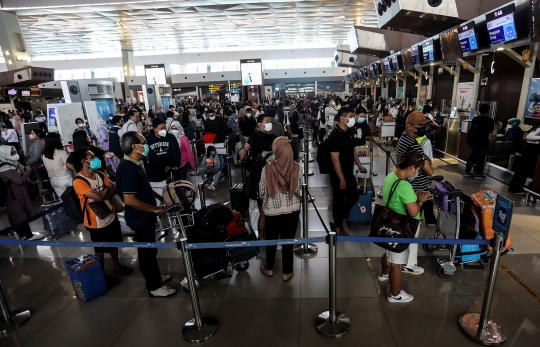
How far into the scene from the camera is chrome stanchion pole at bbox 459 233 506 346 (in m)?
2.55

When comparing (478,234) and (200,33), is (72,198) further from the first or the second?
(200,33)

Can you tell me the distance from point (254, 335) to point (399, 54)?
13.9 metres

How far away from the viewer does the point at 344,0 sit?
14406 mm

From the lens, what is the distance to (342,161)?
4.46 meters

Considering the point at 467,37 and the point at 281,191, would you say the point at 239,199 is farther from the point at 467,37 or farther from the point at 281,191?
the point at 467,37

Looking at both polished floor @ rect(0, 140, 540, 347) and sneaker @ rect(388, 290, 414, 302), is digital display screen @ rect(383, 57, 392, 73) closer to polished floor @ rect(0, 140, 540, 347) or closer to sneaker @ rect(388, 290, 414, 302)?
polished floor @ rect(0, 140, 540, 347)

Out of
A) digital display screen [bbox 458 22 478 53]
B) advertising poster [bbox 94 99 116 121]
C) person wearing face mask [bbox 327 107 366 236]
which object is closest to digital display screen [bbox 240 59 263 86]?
advertising poster [bbox 94 99 116 121]

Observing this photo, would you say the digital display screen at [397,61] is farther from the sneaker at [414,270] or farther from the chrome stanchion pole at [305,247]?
the sneaker at [414,270]

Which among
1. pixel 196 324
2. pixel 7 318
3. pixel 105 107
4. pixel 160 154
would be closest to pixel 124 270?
pixel 7 318

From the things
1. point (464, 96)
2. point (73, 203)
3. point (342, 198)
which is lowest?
point (342, 198)

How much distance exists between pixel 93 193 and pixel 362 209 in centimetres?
387

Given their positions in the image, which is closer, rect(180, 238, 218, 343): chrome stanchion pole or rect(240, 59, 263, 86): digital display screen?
rect(180, 238, 218, 343): chrome stanchion pole

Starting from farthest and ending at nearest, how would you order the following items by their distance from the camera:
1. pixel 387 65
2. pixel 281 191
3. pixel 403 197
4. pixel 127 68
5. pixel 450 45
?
pixel 127 68 < pixel 387 65 < pixel 450 45 < pixel 281 191 < pixel 403 197

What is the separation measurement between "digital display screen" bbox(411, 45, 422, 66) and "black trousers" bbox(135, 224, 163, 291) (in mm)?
11261
